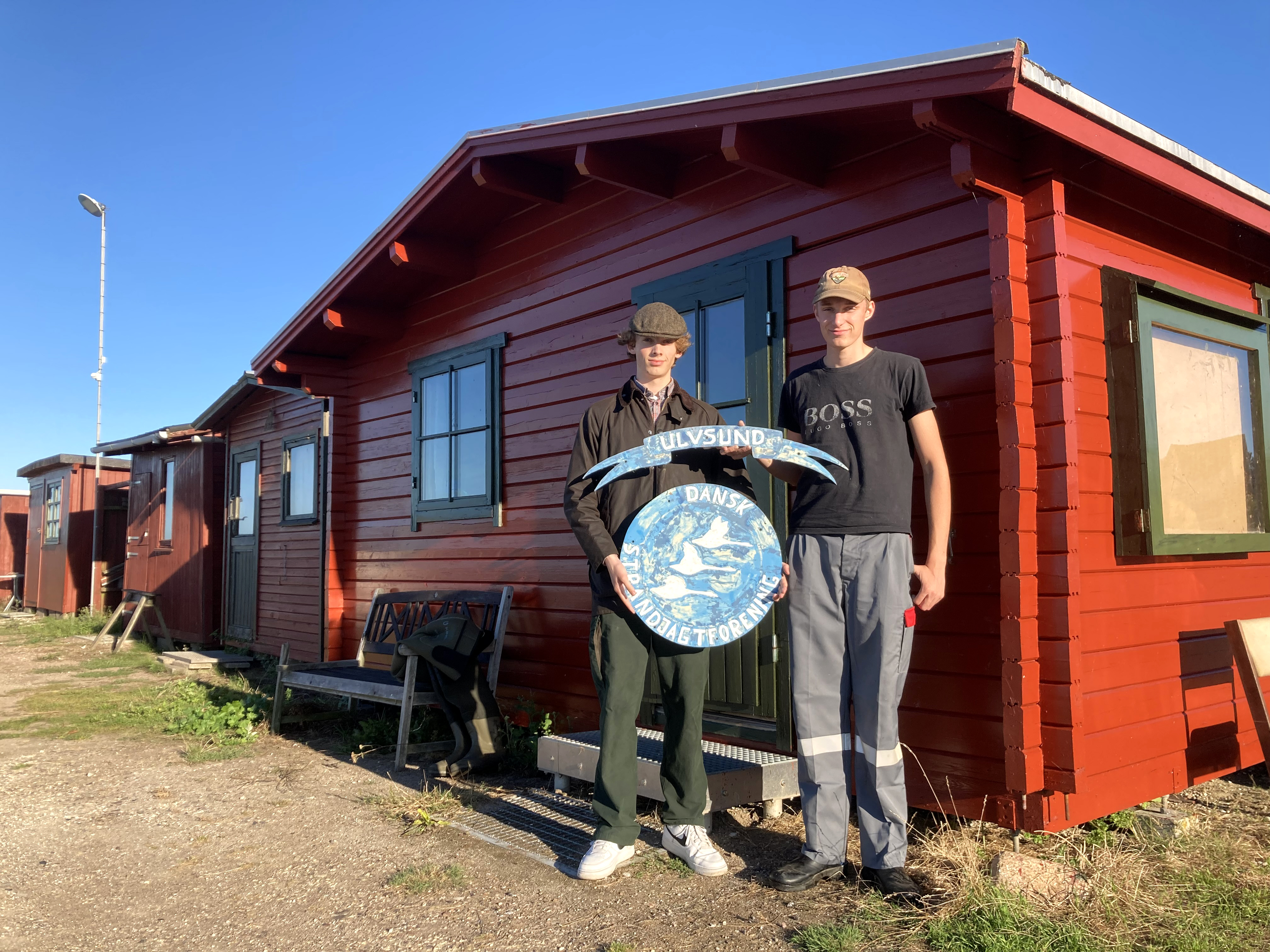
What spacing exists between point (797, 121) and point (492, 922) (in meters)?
3.36

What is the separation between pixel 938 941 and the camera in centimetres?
264

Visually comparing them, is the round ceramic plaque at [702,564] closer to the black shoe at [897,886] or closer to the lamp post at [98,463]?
the black shoe at [897,886]

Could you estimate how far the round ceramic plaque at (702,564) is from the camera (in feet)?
10.2

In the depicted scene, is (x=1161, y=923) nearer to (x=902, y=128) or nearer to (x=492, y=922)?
(x=492, y=922)

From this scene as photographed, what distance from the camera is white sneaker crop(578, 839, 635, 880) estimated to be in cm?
322

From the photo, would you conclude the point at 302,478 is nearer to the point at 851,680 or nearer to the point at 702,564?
the point at 702,564

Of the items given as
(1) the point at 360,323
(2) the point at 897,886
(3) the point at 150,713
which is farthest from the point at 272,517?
(2) the point at 897,886

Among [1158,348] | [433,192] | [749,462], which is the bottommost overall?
[749,462]

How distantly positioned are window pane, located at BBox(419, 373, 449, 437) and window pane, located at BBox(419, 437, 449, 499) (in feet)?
0.31

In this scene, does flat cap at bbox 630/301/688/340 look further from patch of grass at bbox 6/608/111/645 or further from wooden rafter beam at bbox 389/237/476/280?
patch of grass at bbox 6/608/111/645

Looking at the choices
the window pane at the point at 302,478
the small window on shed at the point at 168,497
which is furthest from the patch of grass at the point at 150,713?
the small window on shed at the point at 168,497

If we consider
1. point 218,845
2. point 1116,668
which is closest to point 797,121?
point 1116,668

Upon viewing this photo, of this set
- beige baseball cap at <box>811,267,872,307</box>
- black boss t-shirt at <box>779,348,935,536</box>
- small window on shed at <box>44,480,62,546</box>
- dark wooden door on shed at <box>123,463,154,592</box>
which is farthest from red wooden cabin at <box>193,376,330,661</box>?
small window on shed at <box>44,480,62,546</box>

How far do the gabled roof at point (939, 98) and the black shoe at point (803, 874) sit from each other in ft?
8.45
